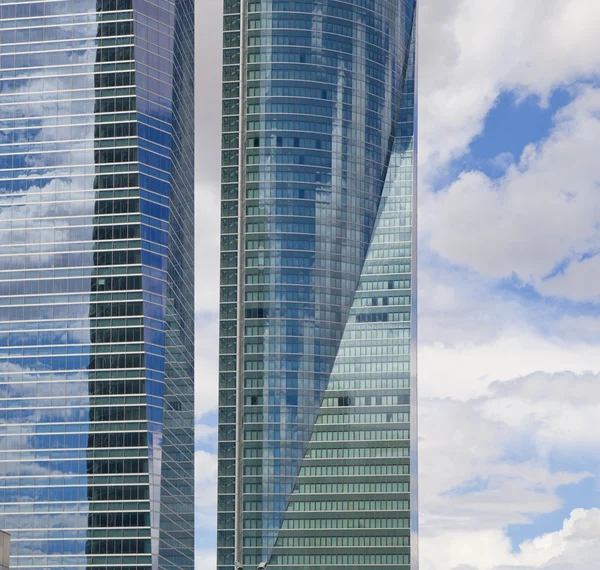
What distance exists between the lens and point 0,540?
11319 cm

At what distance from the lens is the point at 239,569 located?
125625 mm

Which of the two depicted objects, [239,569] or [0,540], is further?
[239,569]

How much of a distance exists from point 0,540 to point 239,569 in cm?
2245
